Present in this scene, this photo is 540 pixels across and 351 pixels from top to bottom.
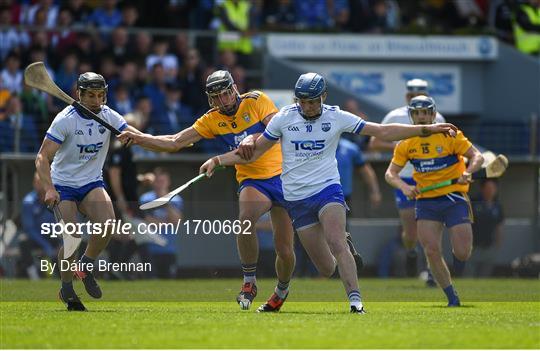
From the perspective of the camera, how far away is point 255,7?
84.2ft

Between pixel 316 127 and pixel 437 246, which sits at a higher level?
pixel 316 127

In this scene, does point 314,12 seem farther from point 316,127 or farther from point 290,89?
point 316,127

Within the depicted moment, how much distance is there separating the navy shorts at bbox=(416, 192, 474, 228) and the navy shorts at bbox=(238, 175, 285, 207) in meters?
1.97

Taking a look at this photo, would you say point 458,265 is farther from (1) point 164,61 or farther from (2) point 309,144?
(1) point 164,61

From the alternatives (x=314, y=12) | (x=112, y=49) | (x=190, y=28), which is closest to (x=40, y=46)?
(x=112, y=49)

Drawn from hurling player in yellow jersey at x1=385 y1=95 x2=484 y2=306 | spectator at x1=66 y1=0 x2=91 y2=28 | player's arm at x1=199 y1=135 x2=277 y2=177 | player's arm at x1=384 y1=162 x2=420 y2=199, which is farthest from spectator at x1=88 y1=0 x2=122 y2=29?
player's arm at x1=199 y1=135 x2=277 y2=177

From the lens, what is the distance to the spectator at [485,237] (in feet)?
68.2

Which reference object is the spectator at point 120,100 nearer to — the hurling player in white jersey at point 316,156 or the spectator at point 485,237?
the spectator at point 485,237

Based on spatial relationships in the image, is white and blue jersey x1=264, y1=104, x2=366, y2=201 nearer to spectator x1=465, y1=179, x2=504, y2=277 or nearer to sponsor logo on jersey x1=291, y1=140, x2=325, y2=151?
sponsor logo on jersey x1=291, y1=140, x2=325, y2=151

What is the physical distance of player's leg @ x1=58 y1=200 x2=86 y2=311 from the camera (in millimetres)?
13008

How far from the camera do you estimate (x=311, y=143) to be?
1247 cm

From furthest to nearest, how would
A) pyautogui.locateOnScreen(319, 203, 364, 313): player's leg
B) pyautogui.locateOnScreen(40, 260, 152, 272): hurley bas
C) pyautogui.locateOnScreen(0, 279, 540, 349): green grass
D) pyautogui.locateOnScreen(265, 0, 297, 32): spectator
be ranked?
pyautogui.locateOnScreen(265, 0, 297, 32): spectator < pyautogui.locateOnScreen(40, 260, 152, 272): hurley bas < pyautogui.locateOnScreen(319, 203, 364, 313): player's leg < pyautogui.locateOnScreen(0, 279, 540, 349): green grass

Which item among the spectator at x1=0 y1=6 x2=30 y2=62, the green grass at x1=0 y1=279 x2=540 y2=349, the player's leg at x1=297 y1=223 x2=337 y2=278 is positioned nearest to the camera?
the green grass at x1=0 y1=279 x2=540 y2=349

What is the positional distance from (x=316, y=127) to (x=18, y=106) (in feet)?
33.2
